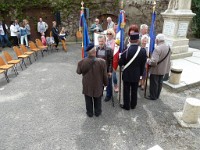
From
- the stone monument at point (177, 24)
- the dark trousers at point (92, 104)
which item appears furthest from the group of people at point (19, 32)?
the dark trousers at point (92, 104)

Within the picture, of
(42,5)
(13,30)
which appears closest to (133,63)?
(13,30)

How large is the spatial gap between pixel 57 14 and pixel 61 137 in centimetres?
1047

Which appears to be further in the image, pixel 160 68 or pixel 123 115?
pixel 160 68

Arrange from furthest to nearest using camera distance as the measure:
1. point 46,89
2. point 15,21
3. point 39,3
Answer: point 39,3 → point 15,21 → point 46,89

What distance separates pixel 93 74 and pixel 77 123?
1216 millimetres

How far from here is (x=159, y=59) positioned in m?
4.45

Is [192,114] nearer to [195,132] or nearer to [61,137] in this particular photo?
[195,132]

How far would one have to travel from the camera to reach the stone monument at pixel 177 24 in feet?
23.4

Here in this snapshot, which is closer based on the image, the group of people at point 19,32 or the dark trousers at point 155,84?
the dark trousers at point 155,84

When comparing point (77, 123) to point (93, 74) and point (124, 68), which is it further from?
point (124, 68)

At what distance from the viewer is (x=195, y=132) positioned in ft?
11.9

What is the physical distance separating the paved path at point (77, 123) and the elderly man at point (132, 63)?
2.28ft

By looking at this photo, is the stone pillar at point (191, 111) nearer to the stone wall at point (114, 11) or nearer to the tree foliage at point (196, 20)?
the stone wall at point (114, 11)

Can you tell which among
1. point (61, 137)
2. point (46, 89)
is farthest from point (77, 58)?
point (61, 137)
